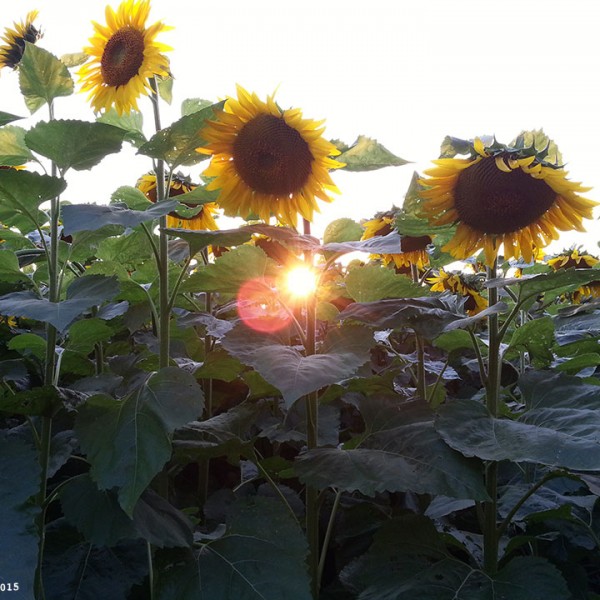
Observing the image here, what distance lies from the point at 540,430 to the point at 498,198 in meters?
0.54

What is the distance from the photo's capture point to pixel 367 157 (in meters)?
1.37

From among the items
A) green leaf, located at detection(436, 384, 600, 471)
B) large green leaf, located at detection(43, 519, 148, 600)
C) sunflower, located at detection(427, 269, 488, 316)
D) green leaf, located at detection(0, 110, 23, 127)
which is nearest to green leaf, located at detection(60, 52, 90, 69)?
green leaf, located at detection(0, 110, 23, 127)

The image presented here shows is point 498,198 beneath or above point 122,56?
beneath

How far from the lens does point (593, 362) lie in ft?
4.75

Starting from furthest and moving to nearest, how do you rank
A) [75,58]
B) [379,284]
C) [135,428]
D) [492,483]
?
[75,58] → [379,284] → [492,483] → [135,428]

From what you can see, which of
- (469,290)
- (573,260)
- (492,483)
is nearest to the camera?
(492,483)

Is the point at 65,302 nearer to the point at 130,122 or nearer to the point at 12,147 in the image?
the point at 12,147

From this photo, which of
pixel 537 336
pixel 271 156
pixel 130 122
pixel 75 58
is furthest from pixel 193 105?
pixel 537 336

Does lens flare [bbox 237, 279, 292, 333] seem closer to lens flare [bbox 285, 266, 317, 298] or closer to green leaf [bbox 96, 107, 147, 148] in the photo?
lens flare [bbox 285, 266, 317, 298]

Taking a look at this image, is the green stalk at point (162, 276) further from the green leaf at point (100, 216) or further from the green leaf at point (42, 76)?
the green leaf at point (42, 76)

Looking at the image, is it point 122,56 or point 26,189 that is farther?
point 122,56

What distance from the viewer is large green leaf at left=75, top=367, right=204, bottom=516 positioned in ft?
3.18

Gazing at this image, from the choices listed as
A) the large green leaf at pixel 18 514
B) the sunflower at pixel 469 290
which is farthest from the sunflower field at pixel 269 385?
the sunflower at pixel 469 290

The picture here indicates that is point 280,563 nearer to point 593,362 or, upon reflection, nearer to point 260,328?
A: point 260,328
